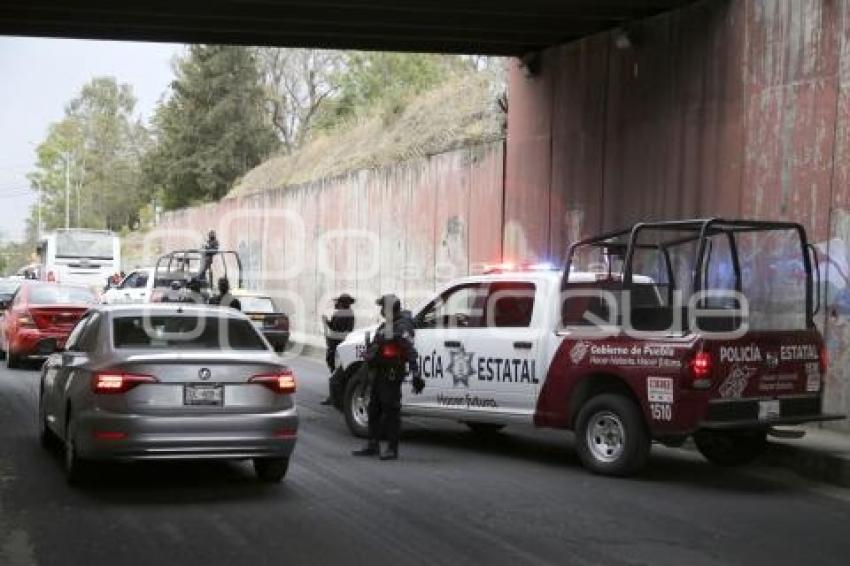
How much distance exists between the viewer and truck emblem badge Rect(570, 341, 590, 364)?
9789 mm

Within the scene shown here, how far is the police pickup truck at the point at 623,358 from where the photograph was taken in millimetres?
9039

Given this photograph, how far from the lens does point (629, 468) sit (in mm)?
9383

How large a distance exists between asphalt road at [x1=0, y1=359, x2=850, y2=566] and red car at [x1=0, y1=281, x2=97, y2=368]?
7522mm

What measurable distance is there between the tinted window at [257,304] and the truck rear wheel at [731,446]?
1395 cm

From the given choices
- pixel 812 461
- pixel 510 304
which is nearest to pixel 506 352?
pixel 510 304

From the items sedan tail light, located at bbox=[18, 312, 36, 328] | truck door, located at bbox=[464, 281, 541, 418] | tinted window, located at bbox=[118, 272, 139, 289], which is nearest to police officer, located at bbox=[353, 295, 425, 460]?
truck door, located at bbox=[464, 281, 541, 418]

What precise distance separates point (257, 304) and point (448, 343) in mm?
12627

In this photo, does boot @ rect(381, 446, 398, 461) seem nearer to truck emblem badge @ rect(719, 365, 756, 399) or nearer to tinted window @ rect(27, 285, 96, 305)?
truck emblem badge @ rect(719, 365, 756, 399)

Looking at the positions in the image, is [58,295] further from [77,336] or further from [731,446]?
[731,446]

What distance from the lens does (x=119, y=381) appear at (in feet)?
25.8

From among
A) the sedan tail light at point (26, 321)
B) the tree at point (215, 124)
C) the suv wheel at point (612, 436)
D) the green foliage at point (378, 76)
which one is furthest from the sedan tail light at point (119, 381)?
the tree at point (215, 124)

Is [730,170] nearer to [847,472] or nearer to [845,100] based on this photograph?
[845,100]

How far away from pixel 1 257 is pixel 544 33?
144 m

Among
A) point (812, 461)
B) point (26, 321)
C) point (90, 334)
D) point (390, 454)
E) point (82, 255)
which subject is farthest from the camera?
point (82, 255)
